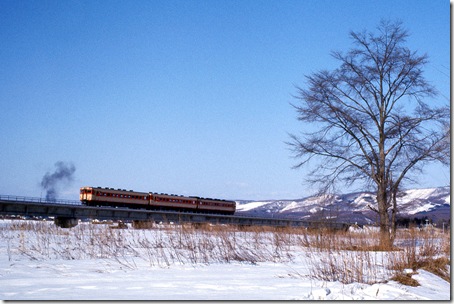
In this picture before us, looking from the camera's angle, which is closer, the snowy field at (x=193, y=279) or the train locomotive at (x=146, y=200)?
the snowy field at (x=193, y=279)

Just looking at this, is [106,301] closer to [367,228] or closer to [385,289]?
[385,289]

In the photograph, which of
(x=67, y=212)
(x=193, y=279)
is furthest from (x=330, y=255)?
(x=67, y=212)

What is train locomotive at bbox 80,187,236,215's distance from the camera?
42.4 m

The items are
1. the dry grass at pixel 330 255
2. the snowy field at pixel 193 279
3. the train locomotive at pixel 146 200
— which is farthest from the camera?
the train locomotive at pixel 146 200

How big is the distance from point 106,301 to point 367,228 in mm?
9252

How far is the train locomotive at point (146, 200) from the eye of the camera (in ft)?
139

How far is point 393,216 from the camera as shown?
16141mm

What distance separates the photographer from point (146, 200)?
45.8 m

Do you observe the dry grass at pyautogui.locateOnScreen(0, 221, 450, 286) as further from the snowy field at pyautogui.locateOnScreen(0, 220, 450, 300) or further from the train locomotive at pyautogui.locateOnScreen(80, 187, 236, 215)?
the train locomotive at pyautogui.locateOnScreen(80, 187, 236, 215)

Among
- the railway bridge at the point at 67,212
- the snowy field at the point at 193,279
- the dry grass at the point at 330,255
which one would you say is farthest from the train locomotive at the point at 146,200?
the snowy field at the point at 193,279

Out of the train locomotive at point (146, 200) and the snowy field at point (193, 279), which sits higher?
the train locomotive at point (146, 200)

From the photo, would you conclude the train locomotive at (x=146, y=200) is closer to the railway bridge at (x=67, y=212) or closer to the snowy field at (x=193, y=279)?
the railway bridge at (x=67, y=212)

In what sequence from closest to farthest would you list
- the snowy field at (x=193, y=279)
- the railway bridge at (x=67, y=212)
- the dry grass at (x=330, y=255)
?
the snowy field at (x=193, y=279) → the dry grass at (x=330, y=255) → the railway bridge at (x=67, y=212)

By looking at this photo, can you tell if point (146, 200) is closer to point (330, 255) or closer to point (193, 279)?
point (330, 255)
